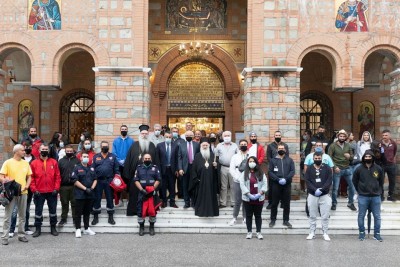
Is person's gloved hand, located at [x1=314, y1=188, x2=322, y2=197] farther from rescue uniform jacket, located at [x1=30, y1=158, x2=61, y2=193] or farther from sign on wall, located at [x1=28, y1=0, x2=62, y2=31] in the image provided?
sign on wall, located at [x1=28, y1=0, x2=62, y2=31]

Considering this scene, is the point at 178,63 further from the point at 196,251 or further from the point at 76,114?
the point at 196,251

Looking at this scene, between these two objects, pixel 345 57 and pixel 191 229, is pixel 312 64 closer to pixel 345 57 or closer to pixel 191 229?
pixel 345 57

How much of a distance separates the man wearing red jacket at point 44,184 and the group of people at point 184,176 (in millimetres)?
20

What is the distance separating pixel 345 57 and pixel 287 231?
5.44 metres

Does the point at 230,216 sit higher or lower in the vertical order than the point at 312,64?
lower

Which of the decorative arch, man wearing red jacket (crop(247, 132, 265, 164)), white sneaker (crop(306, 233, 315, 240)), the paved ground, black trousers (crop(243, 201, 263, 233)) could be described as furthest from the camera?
the decorative arch

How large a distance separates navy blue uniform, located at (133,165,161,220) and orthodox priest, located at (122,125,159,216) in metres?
0.62

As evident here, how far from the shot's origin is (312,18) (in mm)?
11766

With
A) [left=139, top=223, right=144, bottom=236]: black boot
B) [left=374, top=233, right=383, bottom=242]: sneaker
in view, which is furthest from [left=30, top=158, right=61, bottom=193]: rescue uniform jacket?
[left=374, top=233, right=383, bottom=242]: sneaker

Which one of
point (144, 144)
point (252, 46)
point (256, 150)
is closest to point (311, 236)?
point (256, 150)

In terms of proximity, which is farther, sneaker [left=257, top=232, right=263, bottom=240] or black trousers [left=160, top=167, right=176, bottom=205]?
black trousers [left=160, top=167, right=176, bottom=205]

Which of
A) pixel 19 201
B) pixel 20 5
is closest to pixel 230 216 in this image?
pixel 19 201

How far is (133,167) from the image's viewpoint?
978 centimetres

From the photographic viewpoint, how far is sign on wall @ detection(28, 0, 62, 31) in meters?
11.8
